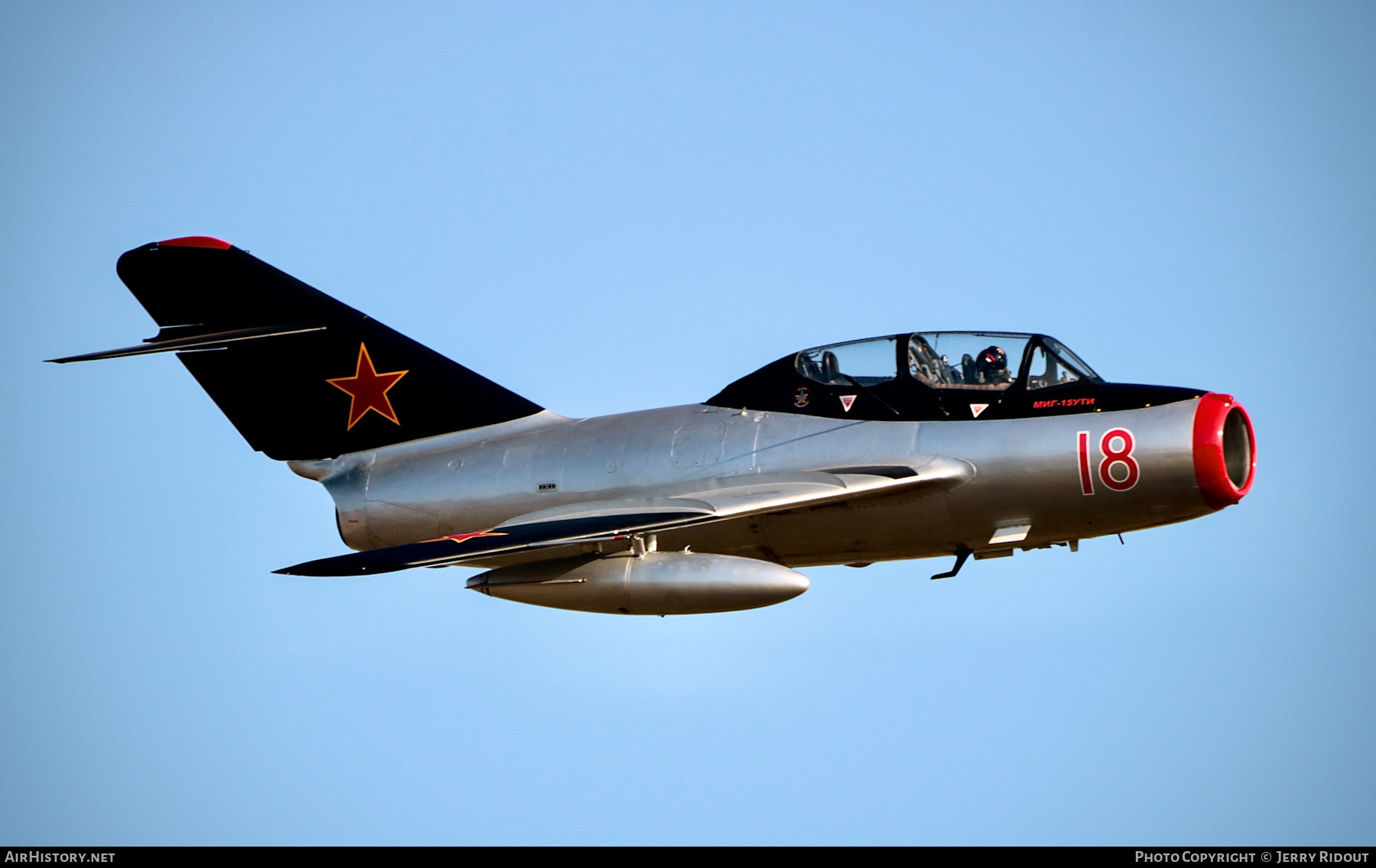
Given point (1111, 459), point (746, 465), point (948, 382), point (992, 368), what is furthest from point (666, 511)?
point (1111, 459)

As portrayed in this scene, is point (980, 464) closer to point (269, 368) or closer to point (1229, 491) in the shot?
point (1229, 491)

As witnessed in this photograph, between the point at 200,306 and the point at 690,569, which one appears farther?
the point at 200,306

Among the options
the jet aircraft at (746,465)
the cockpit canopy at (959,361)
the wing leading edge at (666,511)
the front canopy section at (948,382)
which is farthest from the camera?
the cockpit canopy at (959,361)

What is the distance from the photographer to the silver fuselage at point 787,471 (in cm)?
1449

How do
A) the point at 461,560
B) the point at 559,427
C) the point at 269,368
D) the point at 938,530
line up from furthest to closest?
the point at 269,368
the point at 559,427
the point at 938,530
the point at 461,560

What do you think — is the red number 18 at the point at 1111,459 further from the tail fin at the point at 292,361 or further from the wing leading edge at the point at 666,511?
the tail fin at the point at 292,361

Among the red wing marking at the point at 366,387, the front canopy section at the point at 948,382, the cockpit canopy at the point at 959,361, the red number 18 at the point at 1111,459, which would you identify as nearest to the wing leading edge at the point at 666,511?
the front canopy section at the point at 948,382

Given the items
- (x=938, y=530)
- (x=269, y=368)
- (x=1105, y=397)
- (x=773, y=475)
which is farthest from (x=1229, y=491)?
(x=269, y=368)

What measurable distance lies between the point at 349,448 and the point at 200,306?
2590 mm

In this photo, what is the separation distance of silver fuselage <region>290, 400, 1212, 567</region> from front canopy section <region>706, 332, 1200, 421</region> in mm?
138

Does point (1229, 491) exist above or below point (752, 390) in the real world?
below

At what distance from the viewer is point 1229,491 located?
1434cm

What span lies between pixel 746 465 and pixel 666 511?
4.51 ft
